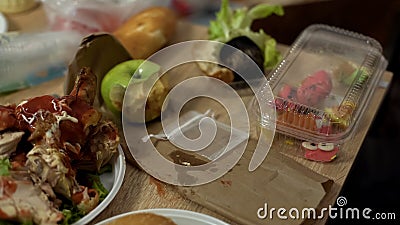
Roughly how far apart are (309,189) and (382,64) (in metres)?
0.42

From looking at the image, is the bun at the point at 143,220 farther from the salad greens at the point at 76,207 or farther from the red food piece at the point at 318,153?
the red food piece at the point at 318,153

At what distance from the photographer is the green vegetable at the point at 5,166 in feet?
2.49

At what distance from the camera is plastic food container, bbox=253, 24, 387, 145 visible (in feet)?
3.19

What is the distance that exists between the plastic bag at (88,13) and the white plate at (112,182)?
1.47 feet

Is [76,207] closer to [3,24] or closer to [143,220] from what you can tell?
[143,220]

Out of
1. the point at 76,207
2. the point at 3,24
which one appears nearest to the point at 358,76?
the point at 76,207

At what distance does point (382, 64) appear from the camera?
45.5 inches

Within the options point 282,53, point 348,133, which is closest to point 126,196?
point 348,133

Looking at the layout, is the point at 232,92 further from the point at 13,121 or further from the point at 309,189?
the point at 13,121

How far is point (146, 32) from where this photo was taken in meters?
1.23

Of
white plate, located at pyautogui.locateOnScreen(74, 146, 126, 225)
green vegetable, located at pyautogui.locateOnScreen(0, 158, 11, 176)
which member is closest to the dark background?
white plate, located at pyautogui.locateOnScreen(74, 146, 126, 225)

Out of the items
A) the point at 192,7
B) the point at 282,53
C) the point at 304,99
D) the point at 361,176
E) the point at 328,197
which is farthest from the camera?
the point at 361,176

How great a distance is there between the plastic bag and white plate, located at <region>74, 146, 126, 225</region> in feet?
1.47

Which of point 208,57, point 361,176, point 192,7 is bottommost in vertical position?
point 361,176
